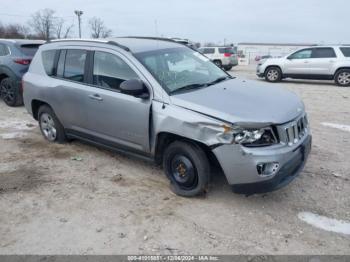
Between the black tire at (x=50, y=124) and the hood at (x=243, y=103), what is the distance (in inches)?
104

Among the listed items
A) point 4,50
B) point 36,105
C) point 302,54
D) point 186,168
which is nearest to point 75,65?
point 36,105

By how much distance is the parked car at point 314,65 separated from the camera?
540 inches

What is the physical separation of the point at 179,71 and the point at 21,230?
2.59 metres

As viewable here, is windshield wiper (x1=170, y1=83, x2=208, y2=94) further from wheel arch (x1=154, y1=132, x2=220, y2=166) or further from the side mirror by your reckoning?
wheel arch (x1=154, y1=132, x2=220, y2=166)

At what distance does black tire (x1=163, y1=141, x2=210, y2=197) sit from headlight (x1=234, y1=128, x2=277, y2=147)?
0.51 metres

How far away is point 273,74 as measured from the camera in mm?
15250

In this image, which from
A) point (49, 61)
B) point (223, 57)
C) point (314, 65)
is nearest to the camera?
point (49, 61)

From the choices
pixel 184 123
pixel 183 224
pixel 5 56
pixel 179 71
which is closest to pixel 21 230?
pixel 183 224

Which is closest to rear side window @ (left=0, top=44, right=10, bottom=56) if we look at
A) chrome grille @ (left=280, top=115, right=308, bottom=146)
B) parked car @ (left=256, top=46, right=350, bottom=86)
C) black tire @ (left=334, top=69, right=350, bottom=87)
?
chrome grille @ (left=280, top=115, right=308, bottom=146)

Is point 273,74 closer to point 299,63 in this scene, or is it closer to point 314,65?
point 299,63

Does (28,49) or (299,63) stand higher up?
(28,49)

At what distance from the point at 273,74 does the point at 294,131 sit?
12.3m

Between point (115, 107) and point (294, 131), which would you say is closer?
point (294, 131)

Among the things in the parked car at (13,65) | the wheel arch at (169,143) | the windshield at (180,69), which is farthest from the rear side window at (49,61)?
the parked car at (13,65)
